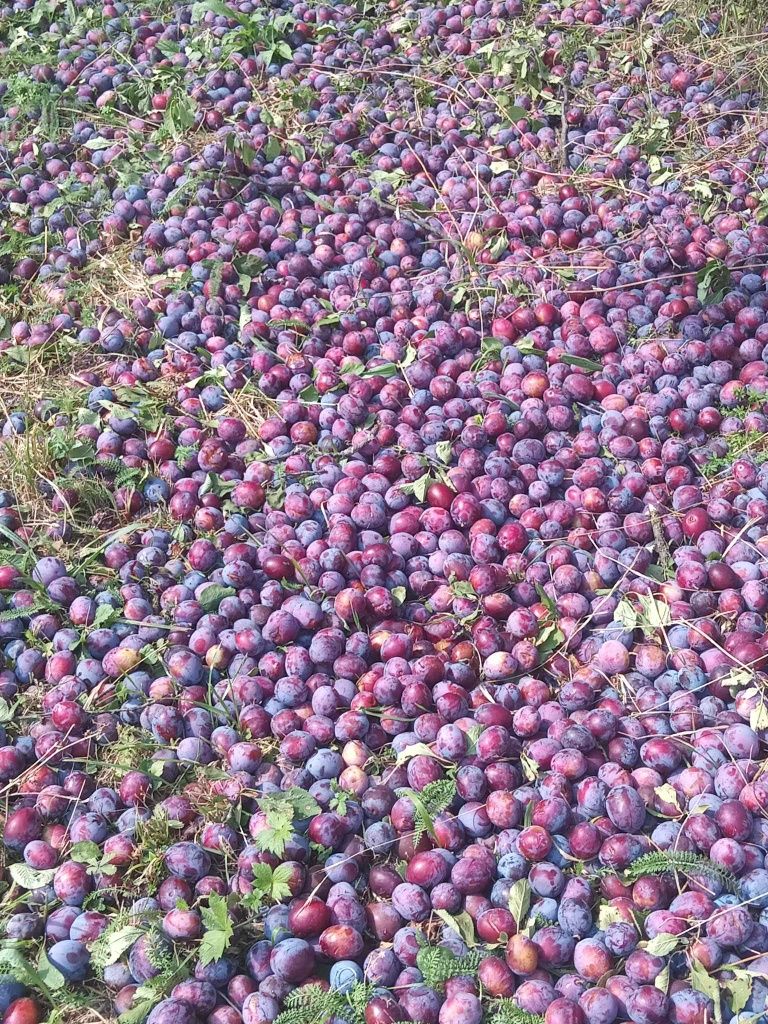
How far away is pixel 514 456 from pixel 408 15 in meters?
2.81

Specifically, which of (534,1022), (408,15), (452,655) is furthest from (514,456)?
(408,15)

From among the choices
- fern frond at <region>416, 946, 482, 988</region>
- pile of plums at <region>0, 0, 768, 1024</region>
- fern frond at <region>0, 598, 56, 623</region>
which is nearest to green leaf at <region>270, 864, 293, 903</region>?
pile of plums at <region>0, 0, 768, 1024</region>

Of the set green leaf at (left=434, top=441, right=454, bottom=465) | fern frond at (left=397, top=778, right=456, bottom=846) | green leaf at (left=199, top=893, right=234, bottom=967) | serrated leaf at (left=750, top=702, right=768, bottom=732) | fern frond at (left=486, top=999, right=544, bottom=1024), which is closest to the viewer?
fern frond at (left=486, top=999, right=544, bottom=1024)

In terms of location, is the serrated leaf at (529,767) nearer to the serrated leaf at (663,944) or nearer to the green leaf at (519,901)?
the green leaf at (519,901)

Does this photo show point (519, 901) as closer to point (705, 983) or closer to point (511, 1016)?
point (511, 1016)

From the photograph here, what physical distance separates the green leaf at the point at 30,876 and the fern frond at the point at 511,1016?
93 cm

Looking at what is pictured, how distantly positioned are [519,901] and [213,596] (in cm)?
106

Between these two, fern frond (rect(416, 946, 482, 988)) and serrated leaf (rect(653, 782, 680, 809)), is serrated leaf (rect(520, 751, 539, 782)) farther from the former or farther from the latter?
fern frond (rect(416, 946, 482, 988))

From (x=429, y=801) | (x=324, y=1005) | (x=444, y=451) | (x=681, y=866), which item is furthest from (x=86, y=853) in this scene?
(x=444, y=451)

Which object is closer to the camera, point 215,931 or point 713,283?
point 215,931

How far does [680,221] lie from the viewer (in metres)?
3.26

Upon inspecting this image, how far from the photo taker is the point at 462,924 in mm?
1747

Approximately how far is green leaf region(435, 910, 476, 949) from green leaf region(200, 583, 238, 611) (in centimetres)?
96

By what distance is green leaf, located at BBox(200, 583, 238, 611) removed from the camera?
2.35 metres
